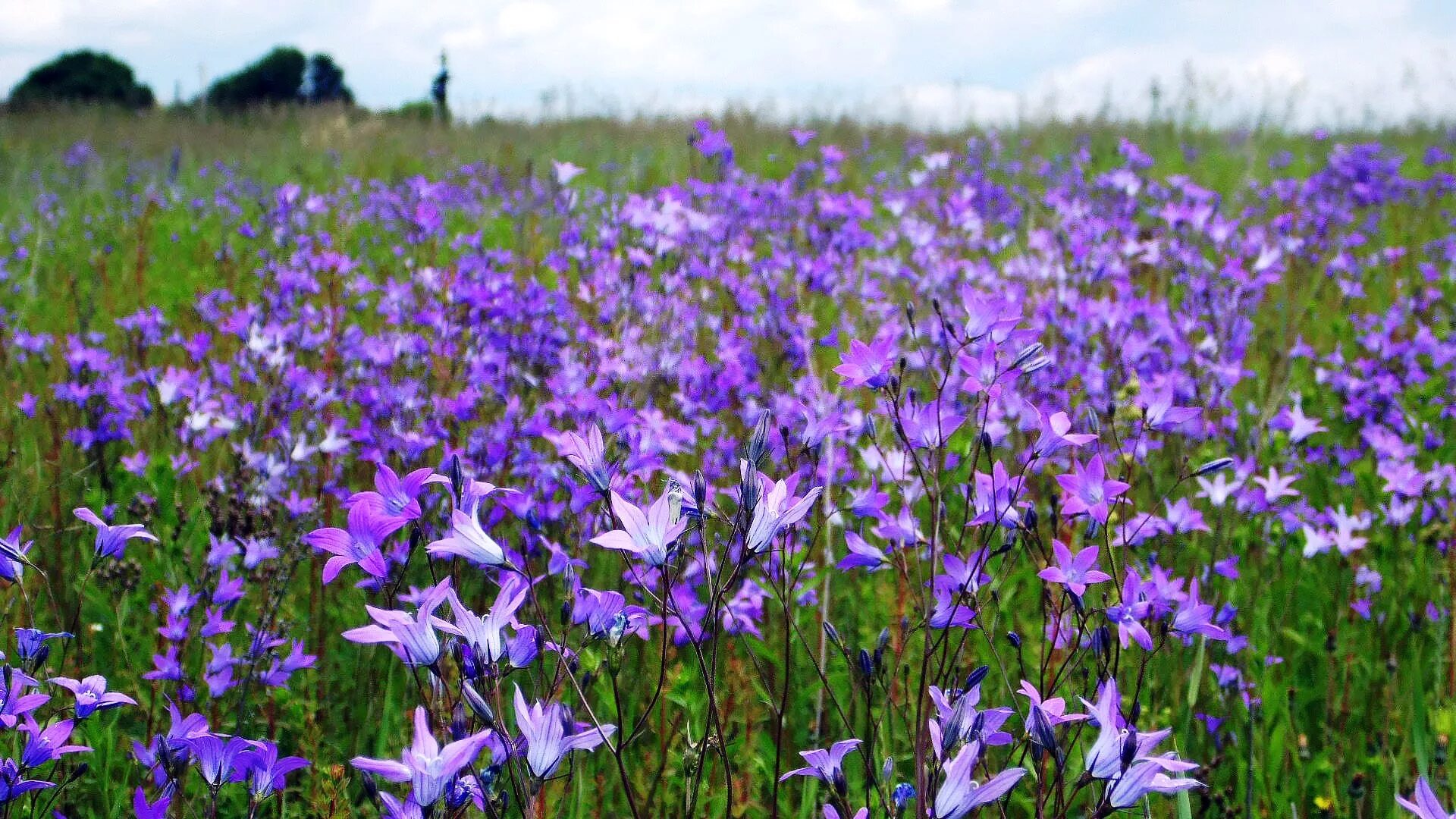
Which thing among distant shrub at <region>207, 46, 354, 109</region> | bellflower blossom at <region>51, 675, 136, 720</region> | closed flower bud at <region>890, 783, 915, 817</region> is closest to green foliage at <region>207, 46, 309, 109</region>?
distant shrub at <region>207, 46, 354, 109</region>

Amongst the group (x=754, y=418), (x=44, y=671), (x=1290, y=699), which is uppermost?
(x=754, y=418)

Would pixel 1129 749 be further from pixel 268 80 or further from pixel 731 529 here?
pixel 268 80

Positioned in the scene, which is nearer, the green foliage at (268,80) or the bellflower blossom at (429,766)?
the bellflower blossom at (429,766)

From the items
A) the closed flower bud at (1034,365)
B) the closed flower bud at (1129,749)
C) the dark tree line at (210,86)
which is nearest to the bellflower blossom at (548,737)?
the closed flower bud at (1129,749)

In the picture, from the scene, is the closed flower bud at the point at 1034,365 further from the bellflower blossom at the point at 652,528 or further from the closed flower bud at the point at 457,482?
the closed flower bud at the point at 457,482

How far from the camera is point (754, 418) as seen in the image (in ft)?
10.3

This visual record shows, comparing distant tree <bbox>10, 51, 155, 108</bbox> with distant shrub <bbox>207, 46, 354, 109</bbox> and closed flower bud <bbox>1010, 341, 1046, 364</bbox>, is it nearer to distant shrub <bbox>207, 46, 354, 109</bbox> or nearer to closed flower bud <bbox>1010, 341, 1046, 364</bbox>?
distant shrub <bbox>207, 46, 354, 109</bbox>

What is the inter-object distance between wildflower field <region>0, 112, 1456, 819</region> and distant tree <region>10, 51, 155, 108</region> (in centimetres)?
2658

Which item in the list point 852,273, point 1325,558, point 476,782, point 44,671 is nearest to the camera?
point 476,782

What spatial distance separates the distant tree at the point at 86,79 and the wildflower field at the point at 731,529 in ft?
87.2

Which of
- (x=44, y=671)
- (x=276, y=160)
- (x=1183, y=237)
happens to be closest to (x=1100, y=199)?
(x=1183, y=237)

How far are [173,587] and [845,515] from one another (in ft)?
5.37

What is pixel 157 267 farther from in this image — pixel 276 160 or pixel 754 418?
pixel 276 160

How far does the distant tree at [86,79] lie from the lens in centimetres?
2730
